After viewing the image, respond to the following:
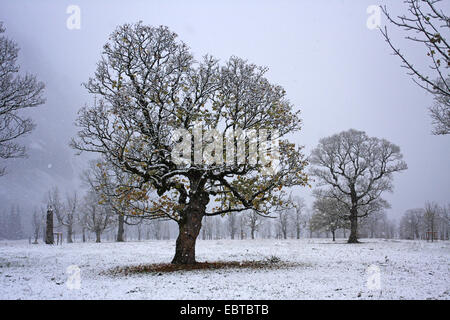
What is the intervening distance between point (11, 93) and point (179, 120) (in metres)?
10.5

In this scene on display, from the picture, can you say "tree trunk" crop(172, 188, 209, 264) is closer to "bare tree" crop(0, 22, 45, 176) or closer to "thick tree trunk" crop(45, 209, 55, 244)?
"bare tree" crop(0, 22, 45, 176)

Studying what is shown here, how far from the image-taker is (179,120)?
16312 mm

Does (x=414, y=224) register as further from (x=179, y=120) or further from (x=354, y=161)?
(x=179, y=120)

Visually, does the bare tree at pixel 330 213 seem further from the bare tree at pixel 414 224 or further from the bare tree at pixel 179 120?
the bare tree at pixel 414 224

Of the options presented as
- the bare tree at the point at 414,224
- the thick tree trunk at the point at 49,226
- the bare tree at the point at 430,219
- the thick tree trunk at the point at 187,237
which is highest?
the thick tree trunk at the point at 187,237

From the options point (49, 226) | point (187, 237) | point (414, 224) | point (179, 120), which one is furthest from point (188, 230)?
point (414, 224)

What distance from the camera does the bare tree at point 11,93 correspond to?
16.9 metres

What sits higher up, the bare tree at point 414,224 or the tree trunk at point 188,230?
the tree trunk at point 188,230

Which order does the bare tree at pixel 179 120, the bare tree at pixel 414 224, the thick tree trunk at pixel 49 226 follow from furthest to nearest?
the bare tree at pixel 414 224 → the thick tree trunk at pixel 49 226 → the bare tree at pixel 179 120

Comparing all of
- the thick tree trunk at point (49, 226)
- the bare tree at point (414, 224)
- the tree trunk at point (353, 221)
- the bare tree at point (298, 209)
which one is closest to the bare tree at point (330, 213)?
the tree trunk at point (353, 221)

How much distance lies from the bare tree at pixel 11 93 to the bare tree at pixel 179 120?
17.6 feet
